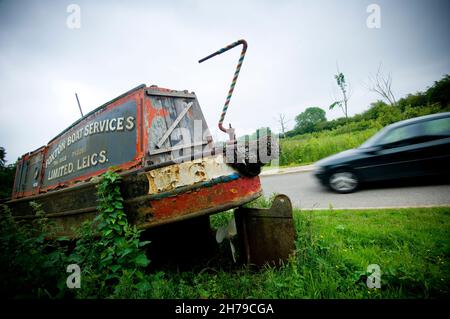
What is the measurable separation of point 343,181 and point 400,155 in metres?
1.30

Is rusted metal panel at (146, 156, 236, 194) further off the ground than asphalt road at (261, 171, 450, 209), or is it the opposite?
rusted metal panel at (146, 156, 236, 194)

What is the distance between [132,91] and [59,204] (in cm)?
195

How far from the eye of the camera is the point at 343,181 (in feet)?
17.4

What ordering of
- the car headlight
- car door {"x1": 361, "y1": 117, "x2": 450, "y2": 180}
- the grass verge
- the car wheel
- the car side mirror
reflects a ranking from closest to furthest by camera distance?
the grass verge
car door {"x1": 361, "y1": 117, "x2": 450, "y2": 180}
the car side mirror
the car wheel
the car headlight

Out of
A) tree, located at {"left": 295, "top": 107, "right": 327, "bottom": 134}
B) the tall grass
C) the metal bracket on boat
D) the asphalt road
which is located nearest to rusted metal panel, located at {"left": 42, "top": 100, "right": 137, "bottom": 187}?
the metal bracket on boat

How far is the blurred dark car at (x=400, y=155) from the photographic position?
450 cm

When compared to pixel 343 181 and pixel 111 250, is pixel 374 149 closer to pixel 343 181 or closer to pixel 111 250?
pixel 343 181

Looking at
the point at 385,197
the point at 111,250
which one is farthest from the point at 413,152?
the point at 111,250

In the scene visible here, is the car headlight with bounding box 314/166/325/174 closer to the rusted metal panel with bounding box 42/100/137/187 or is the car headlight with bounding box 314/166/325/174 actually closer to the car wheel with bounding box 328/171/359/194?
the car wheel with bounding box 328/171/359/194

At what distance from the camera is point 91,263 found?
6.76 feet

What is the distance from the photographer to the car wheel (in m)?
5.21
